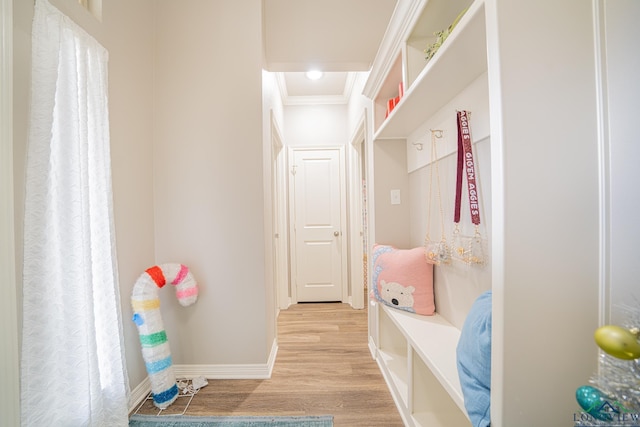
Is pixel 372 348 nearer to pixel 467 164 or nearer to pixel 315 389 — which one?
pixel 315 389

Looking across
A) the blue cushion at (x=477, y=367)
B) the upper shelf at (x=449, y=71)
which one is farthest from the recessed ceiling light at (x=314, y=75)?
the blue cushion at (x=477, y=367)

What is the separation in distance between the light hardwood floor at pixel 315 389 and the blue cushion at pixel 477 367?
0.85 metres

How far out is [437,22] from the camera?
1201 millimetres

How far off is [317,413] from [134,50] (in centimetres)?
249

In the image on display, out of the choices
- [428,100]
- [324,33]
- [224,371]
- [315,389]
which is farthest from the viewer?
[324,33]

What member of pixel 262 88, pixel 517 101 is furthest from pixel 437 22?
pixel 262 88

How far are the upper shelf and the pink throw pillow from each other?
803 mm

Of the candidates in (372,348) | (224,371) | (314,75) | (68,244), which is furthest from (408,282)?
(314,75)

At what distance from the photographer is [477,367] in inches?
30.3

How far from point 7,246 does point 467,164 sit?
5.76 ft

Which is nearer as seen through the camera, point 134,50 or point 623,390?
point 623,390

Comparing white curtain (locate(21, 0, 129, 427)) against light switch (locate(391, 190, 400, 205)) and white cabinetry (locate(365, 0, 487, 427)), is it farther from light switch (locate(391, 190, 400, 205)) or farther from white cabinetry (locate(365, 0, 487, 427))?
light switch (locate(391, 190, 400, 205))

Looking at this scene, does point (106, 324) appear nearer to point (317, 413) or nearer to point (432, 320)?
point (317, 413)

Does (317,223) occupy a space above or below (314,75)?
below
